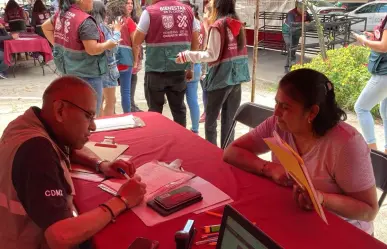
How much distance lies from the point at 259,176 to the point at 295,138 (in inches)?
9.2

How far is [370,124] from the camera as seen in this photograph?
3.48 meters

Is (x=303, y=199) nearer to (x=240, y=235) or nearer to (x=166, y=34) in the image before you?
(x=240, y=235)

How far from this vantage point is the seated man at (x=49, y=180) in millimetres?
1212

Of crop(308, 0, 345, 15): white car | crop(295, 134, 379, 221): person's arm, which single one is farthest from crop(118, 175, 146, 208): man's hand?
crop(308, 0, 345, 15): white car

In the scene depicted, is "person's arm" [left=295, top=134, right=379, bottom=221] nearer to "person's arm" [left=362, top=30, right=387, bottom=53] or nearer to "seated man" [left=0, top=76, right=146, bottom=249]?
"seated man" [left=0, top=76, right=146, bottom=249]

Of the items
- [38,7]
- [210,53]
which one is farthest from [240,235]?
[38,7]

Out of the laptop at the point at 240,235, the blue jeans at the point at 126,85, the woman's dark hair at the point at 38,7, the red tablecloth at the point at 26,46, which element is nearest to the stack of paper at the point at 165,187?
the laptop at the point at 240,235

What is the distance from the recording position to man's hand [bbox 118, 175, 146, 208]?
1457 millimetres

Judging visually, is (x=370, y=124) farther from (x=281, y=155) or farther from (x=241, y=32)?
(x=281, y=155)

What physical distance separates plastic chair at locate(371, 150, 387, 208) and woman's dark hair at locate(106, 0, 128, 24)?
10.3ft

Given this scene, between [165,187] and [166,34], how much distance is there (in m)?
2.00

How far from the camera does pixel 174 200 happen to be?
1471 millimetres

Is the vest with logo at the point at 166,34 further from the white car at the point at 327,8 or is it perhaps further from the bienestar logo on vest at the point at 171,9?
the white car at the point at 327,8

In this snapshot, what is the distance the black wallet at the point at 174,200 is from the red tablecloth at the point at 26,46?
7.14 metres
